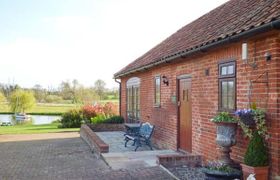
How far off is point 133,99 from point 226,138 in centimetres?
1129

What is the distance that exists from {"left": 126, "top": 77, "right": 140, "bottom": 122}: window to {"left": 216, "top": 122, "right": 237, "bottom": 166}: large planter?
9.81m

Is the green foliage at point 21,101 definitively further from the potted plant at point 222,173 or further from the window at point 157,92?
Result: the potted plant at point 222,173

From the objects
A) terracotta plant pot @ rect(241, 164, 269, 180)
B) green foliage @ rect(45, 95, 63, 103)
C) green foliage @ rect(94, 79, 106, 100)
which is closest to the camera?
terracotta plant pot @ rect(241, 164, 269, 180)

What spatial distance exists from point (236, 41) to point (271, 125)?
1866 millimetres

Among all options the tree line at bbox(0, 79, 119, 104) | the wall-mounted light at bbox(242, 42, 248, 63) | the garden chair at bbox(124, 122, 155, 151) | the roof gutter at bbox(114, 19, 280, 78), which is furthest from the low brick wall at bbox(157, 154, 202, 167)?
the tree line at bbox(0, 79, 119, 104)

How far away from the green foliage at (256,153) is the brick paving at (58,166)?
2.30 meters

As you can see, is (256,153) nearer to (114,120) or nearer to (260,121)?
(260,121)

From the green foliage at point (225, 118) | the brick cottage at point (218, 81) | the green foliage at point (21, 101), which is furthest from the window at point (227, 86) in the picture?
the green foliage at point (21, 101)

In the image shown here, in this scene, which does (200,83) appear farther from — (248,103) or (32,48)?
(32,48)

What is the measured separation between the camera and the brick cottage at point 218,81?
21.3ft

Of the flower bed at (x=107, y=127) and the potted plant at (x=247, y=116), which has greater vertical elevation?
the potted plant at (x=247, y=116)

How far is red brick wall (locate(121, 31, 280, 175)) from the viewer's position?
6.43 meters

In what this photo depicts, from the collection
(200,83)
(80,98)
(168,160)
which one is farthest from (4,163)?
(80,98)

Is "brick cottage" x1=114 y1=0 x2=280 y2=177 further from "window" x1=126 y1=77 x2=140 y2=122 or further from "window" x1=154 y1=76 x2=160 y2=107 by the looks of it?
"window" x1=126 y1=77 x2=140 y2=122
